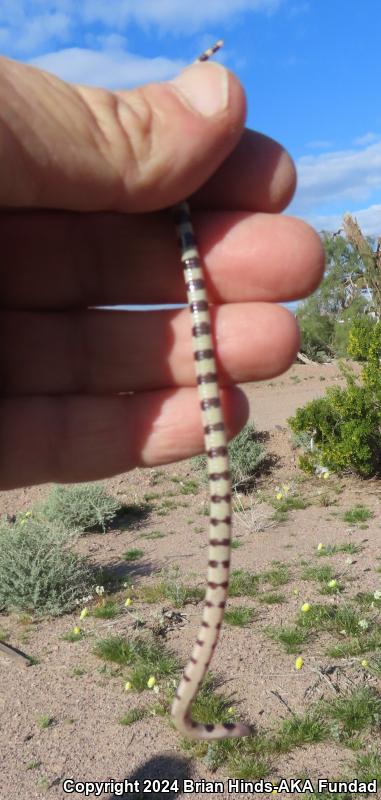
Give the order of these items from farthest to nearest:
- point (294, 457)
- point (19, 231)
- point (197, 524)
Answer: point (294, 457) < point (197, 524) < point (19, 231)

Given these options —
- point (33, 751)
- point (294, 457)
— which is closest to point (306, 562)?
point (33, 751)

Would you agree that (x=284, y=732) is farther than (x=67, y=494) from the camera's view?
No

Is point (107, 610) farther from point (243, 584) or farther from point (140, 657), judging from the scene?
point (243, 584)

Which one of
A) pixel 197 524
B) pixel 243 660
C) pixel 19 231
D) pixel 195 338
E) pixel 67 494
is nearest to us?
pixel 195 338

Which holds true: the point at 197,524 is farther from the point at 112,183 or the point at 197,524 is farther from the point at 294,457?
the point at 112,183

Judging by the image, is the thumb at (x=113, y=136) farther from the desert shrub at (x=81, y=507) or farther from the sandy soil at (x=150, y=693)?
the desert shrub at (x=81, y=507)

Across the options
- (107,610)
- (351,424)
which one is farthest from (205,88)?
(351,424)

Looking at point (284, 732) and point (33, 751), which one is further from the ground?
point (284, 732)

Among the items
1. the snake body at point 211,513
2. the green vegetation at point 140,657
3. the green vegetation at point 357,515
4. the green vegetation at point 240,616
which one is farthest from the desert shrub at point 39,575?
the snake body at point 211,513
